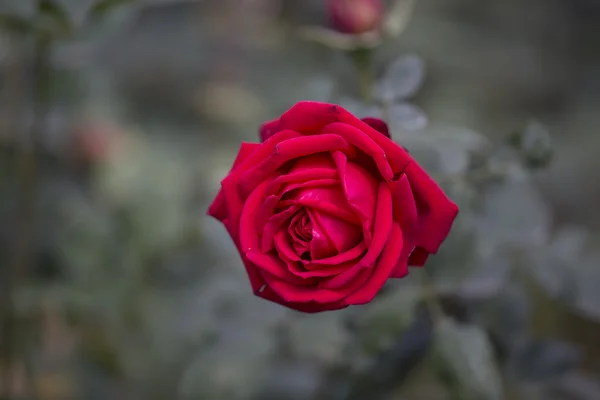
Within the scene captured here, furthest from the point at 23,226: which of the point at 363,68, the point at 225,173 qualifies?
the point at 363,68

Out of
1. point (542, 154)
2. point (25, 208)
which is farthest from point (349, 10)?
point (25, 208)

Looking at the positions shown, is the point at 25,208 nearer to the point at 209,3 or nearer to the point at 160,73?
the point at 160,73

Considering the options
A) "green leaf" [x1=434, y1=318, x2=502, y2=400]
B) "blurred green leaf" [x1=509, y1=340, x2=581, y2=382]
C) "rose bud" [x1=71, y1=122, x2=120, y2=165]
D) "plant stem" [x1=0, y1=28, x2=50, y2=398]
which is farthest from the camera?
"rose bud" [x1=71, y1=122, x2=120, y2=165]

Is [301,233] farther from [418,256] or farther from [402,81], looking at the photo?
[402,81]

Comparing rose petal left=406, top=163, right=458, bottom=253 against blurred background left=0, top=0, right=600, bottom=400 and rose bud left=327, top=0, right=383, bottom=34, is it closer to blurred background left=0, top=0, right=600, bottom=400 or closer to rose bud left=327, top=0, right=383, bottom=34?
blurred background left=0, top=0, right=600, bottom=400

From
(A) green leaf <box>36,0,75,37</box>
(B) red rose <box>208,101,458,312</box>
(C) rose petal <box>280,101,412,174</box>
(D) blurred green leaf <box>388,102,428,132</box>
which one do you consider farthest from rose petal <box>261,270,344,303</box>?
(A) green leaf <box>36,0,75,37</box>

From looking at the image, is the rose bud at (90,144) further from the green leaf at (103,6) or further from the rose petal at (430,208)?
the rose petal at (430,208)

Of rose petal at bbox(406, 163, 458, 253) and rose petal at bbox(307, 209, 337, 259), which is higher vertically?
rose petal at bbox(406, 163, 458, 253)
